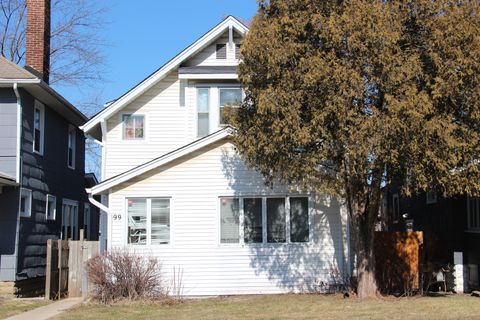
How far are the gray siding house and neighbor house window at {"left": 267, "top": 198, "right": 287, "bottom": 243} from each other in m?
7.18

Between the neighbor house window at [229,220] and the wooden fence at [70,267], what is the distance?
377 centimetres

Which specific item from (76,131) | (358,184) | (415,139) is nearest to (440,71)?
(415,139)

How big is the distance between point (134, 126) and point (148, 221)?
3698 mm

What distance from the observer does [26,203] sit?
17656 mm

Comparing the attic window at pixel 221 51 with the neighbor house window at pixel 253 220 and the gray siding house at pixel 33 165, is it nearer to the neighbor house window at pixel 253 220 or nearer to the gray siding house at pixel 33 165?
the neighbor house window at pixel 253 220

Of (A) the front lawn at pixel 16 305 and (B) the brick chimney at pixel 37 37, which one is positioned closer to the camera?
(A) the front lawn at pixel 16 305

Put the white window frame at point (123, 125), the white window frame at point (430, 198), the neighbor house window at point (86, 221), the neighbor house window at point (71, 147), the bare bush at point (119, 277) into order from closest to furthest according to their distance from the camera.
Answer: the bare bush at point (119, 277) → the white window frame at point (123, 125) → the white window frame at point (430, 198) → the neighbor house window at point (71, 147) → the neighbor house window at point (86, 221)

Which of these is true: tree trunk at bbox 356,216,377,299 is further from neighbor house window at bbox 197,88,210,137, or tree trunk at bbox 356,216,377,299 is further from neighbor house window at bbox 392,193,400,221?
neighbor house window at bbox 392,193,400,221

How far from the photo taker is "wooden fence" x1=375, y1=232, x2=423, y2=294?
1570 centimetres

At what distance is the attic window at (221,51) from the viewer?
18359mm

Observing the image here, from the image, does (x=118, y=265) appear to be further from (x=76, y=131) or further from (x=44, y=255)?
(x=76, y=131)

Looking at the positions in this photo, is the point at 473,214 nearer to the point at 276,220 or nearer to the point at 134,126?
the point at 276,220

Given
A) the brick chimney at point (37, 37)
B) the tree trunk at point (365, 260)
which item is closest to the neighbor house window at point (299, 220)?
the tree trunk at point (365, 260)

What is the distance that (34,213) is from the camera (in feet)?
59.2
